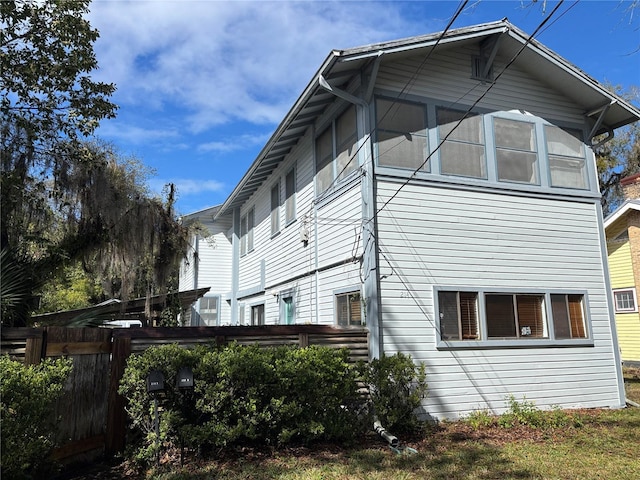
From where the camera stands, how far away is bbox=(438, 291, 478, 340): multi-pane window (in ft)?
27.9

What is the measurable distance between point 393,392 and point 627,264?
1513 cm

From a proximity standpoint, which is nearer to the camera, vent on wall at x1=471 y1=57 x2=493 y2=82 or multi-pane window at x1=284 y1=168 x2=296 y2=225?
vent on wall at x1=471 y1=57 x2=493 y2=82

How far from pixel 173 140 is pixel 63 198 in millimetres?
4631

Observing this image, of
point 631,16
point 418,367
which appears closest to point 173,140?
point 418,367

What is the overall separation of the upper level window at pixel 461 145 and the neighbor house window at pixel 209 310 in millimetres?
12292

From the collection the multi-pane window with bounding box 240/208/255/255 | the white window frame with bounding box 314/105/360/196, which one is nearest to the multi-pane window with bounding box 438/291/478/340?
the white window frame with bounding box 314/105/360/196

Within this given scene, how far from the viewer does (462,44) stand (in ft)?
31.2

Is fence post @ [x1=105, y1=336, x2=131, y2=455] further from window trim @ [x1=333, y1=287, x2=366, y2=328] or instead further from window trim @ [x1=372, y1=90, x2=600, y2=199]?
window trim @ [x1=372, y1=90, x2=600, y2=199]

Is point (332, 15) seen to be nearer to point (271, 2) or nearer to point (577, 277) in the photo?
point (271, 2)

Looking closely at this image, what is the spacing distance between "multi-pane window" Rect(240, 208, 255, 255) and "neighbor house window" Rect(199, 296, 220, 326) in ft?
9.13

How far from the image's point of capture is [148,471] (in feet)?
18.6

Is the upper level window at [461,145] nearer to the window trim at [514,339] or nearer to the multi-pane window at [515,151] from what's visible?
the multi-pane window at [515,151]

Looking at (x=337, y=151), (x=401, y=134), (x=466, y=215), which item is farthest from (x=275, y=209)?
(x=466, y=215)

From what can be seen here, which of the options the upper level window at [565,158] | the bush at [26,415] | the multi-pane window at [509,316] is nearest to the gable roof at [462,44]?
the upper level window at [565,158]
